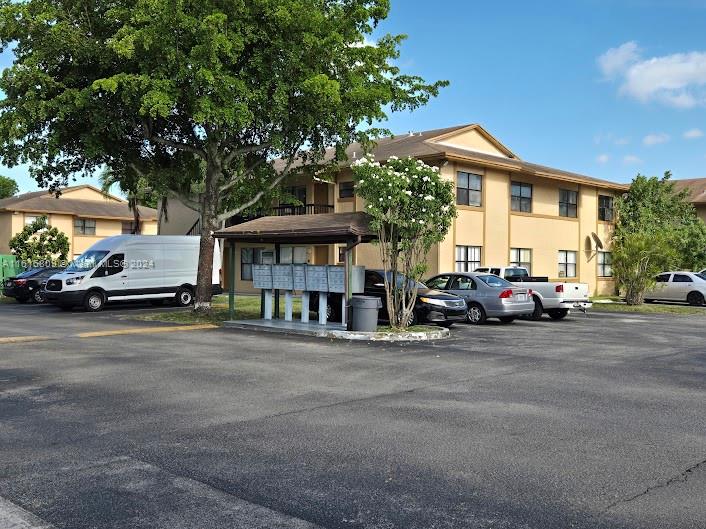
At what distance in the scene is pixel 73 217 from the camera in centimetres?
4988

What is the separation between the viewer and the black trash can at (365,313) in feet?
50.9

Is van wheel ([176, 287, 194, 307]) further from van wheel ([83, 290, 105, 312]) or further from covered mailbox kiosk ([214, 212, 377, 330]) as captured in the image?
covered mailbox kiosk ([214, 212, 377, 330])

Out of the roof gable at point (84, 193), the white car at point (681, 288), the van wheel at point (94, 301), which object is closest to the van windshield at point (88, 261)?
the van wheel at point (94, 301)

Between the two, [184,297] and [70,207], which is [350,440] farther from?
[70,207]

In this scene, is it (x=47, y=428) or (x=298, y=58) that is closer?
(x=47, y=428)

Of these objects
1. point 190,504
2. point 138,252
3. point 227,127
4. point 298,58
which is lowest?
point 190,504

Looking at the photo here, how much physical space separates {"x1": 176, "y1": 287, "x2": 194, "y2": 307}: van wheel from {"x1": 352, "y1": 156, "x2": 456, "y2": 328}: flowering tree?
12.5 m

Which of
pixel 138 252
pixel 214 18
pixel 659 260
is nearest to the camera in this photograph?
pixel 214 18

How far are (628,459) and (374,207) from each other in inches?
407

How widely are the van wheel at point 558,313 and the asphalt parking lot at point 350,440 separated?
895cm

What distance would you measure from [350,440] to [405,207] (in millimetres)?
9781

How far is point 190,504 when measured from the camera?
4637 mm

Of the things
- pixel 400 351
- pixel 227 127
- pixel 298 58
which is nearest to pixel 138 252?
pixel 227 127

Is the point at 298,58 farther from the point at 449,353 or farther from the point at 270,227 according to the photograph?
the point at 449,353
